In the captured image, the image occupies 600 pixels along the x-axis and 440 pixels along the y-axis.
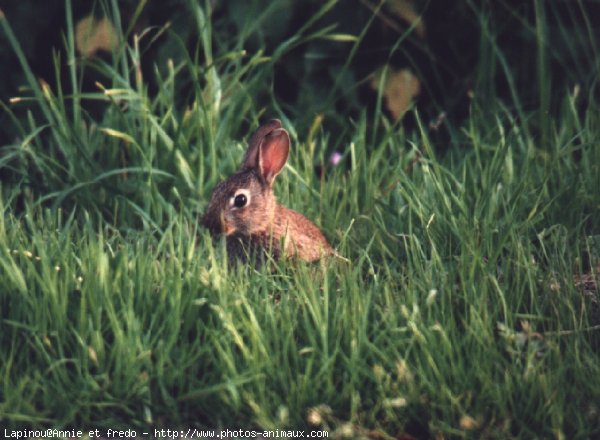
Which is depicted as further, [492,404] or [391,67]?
[391,67]

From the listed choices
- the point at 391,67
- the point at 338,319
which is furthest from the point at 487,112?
the point at 338,319

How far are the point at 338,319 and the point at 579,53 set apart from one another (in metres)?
3.48

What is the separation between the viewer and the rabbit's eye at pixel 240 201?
483 cm

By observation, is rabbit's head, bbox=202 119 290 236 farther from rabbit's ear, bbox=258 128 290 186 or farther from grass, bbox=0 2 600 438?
grass, bbox=0 2 600 438

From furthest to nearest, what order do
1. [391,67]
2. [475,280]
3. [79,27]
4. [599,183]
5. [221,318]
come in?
[391,67]
[79,27]
[599,183]
[475,280]
[221,318]

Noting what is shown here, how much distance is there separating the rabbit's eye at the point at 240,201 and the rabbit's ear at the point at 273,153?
6.4 inches

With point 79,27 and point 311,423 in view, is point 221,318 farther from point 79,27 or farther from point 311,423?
point 79,27

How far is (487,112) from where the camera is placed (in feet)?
20.2

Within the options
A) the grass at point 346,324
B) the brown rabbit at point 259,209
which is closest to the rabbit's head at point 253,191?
the brown rabbit at point 259,209

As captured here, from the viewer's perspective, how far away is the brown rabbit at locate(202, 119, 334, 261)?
187 inches

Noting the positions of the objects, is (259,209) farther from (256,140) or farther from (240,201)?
(256,140)

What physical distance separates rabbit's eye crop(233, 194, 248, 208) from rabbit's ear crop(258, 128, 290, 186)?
0.54 feet

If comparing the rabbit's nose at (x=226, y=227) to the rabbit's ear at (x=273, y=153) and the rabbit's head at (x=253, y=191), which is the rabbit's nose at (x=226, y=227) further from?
the rabbit's ear at (x=273, y=153)

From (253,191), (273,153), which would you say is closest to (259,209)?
(253,191)
